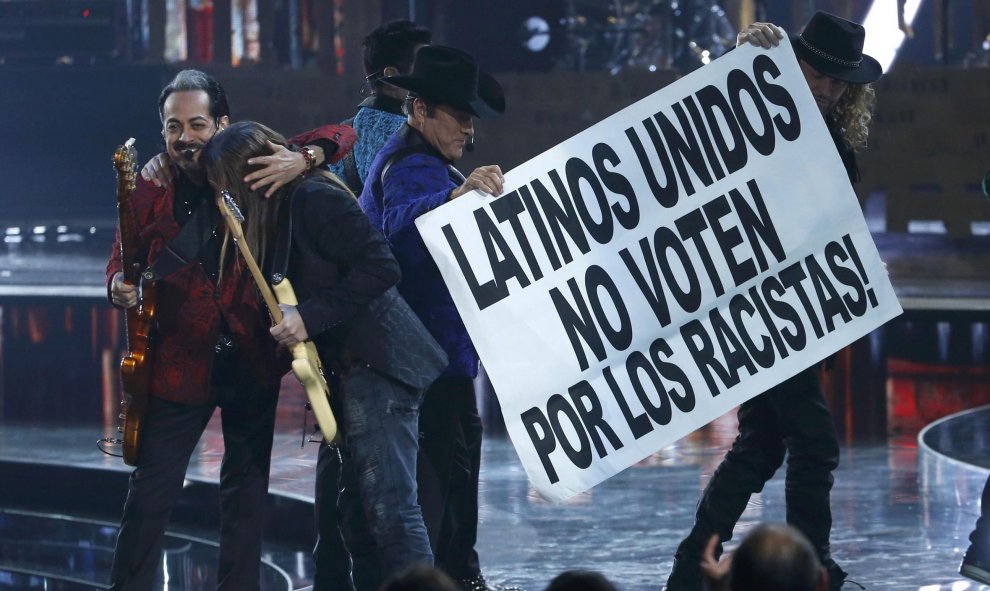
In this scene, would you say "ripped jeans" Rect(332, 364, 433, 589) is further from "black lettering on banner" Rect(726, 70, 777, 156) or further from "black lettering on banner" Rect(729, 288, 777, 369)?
"black lettering on banner" Rect(726, 70, 777, 156)

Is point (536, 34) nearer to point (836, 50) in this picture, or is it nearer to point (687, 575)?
point (836, 50)

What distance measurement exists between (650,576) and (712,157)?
1.16 m

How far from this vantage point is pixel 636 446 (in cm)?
384

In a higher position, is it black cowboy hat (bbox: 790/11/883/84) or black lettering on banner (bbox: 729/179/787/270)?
black cowboy hat (bbox: 790/11/883/84)

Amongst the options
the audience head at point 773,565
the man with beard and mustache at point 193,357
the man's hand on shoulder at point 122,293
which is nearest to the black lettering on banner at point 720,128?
the man with beard and mustache at point 193,357

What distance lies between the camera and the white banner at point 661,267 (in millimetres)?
3775

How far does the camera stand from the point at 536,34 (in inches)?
518

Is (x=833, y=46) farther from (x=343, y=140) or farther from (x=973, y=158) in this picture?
(x=973, y=158)

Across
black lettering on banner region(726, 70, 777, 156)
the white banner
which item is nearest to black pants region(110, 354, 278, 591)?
the white banner

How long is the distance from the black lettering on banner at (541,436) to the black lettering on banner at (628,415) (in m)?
0.18

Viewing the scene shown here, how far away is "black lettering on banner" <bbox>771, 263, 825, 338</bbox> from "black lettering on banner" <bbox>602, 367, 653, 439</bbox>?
49cm

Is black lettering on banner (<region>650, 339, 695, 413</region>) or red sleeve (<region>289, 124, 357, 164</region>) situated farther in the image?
black lettering on banner (<region>650, 339, 695, 413</region>)

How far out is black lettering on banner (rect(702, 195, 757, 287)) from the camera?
13.0 ft

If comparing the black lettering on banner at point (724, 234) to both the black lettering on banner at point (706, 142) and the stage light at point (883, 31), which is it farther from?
the stage light at point (883, 31)
